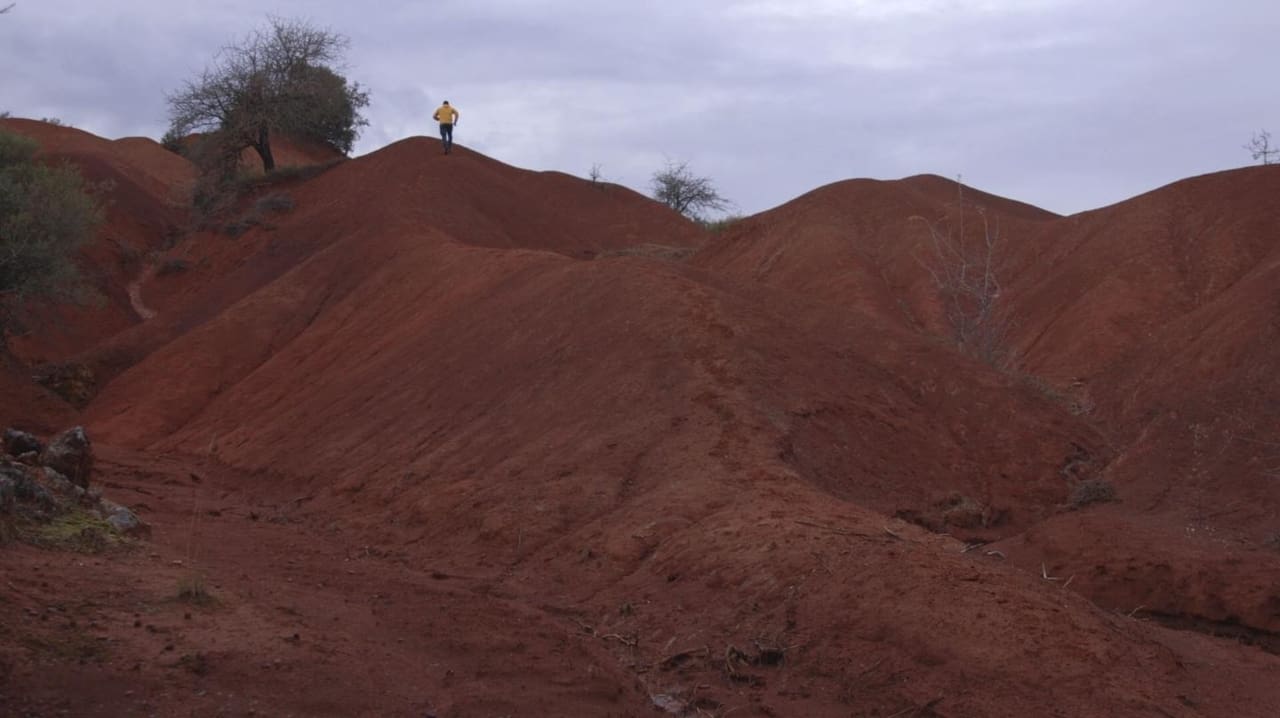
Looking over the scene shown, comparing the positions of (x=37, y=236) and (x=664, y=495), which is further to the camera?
(x=37, y=236)

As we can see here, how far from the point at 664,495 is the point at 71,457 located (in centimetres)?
568

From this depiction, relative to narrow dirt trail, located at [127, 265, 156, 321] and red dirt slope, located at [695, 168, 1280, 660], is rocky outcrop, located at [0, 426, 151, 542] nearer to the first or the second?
red dirt slope, located at [695, 168, 1280, 660]

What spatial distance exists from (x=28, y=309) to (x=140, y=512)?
1348 centimetres

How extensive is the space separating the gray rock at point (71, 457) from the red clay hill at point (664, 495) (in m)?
0.98

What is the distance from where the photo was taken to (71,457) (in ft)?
37.4

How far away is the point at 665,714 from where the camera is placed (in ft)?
24.1

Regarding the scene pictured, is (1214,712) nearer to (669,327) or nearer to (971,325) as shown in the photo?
(669,327)

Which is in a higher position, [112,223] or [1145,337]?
[112,223]

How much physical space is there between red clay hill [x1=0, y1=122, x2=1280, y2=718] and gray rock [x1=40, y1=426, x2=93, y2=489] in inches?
38.6

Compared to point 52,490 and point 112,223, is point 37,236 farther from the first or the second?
point 52,490

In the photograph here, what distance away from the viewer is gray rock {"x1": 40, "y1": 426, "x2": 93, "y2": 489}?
11.3 meters

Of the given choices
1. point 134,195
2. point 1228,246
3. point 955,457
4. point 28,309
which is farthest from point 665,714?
point 134,195

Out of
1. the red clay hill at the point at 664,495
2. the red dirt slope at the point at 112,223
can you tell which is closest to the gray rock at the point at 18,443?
the red clay hill at the point at 664,495

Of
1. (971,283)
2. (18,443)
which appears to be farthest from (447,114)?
(18,443)
